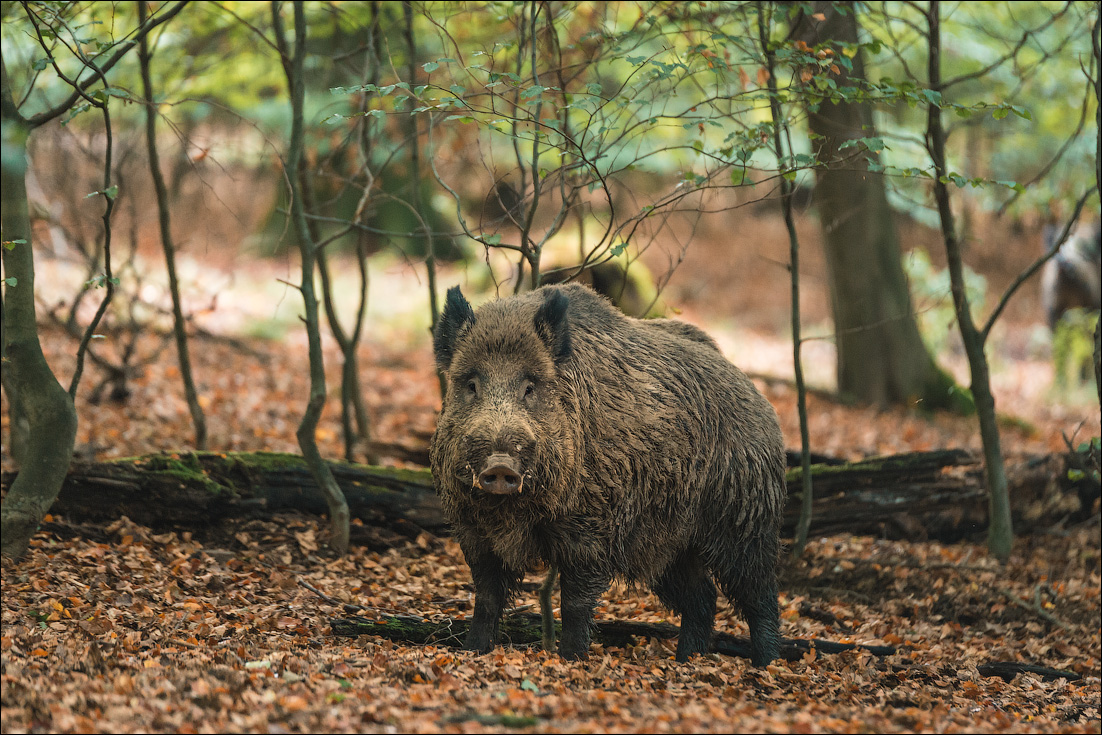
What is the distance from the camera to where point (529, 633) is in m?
6.54

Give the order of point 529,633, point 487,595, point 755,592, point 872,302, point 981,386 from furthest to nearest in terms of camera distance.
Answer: point 872,302, point 981,386, point 755,592, point 529,633, point 487,595

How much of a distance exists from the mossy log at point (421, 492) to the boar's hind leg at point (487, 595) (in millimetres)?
2315

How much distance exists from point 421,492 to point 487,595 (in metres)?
2.40

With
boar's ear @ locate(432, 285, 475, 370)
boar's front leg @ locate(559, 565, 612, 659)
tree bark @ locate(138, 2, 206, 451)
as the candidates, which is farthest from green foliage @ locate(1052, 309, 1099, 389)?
tree bark @ locate(138, 2, 206, 451)

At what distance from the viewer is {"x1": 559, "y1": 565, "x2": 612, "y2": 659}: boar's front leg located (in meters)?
5.61

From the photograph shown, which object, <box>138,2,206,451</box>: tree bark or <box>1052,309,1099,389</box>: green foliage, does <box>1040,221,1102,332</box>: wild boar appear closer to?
<box>1052,309,1099,389</box>: green foliage

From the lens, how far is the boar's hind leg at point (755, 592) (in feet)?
21.8

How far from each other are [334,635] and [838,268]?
10663mm

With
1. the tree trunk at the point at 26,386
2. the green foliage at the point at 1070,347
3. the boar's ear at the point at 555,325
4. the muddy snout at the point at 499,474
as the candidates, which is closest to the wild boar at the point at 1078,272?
the green foliage at the point at 1070,347

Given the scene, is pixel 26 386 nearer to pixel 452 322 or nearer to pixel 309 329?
pixel 309 329

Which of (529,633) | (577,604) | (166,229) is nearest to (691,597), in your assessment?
(529,633)

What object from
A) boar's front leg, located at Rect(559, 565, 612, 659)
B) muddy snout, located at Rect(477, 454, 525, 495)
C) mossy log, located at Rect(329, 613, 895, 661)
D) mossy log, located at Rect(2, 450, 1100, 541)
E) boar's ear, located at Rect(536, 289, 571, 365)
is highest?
boar's ear, located at Rect(536, 289, 571, 365)

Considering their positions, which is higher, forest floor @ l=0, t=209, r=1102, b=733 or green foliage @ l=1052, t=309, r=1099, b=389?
green foliage @ l=1052, t=309, r=1099, b=389

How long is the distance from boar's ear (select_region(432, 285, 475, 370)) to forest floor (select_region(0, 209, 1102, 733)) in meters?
1.83
